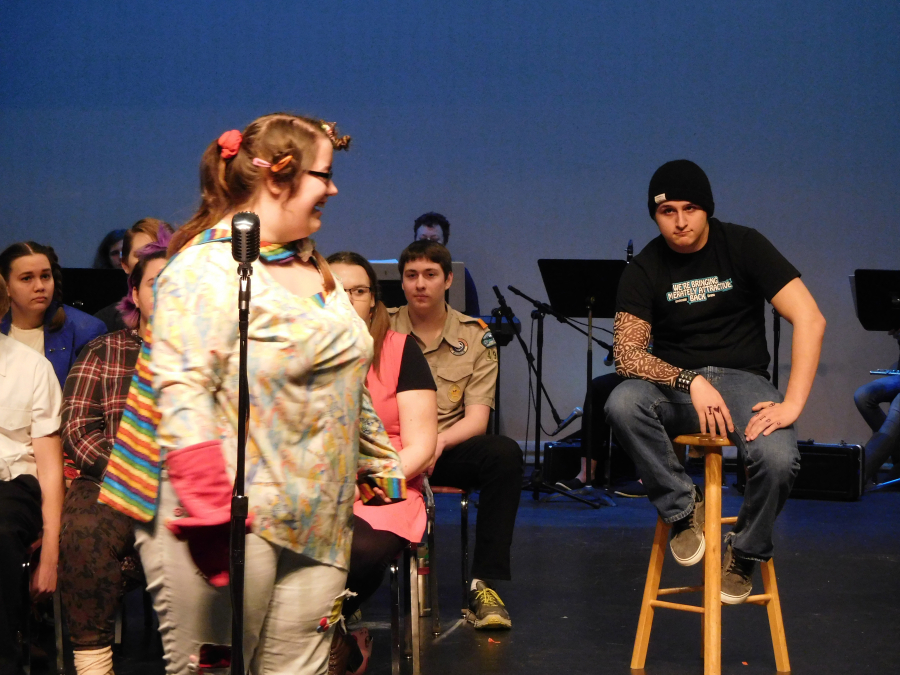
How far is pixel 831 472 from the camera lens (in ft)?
17.7

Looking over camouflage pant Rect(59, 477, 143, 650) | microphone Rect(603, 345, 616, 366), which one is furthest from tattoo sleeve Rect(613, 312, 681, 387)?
microphone Rect(603, 345, 616, 366)

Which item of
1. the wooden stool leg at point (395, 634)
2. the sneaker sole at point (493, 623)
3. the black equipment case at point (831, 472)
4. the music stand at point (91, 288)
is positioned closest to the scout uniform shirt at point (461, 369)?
the sneaker sole at point (493, 623)

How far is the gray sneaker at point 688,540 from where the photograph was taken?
8.16 feet

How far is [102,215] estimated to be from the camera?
6898 millimetres

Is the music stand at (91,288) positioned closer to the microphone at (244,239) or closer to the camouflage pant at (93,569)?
the camouflage pant at (93,569)

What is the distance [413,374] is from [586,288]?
2.72 metres

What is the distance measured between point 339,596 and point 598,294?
3.98 m

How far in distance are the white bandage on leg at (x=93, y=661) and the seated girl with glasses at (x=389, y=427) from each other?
0.62 metres

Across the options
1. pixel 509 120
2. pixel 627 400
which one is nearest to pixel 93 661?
pixel 627 400

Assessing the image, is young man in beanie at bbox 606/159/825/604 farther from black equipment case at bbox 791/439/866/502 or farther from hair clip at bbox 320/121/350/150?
black equipment case at bbox 791/439/866/502

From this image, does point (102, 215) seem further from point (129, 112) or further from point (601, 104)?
point (601, 104)

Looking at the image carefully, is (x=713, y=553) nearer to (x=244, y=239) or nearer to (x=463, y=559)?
(x=463, y=559)

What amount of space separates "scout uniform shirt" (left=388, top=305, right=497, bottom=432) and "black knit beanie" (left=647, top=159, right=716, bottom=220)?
104 cm

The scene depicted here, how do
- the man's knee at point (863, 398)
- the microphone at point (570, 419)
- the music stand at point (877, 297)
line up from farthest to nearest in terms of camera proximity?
the microphone at point (570, 419) < the man's knee at point (863, 398) < the music stand at point (877, 297)
